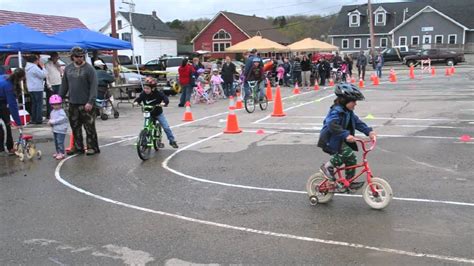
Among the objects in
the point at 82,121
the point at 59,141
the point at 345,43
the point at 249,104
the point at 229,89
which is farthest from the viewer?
the point at 345,43

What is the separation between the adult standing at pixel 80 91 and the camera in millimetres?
9508

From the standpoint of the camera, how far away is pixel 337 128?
5.66 meters

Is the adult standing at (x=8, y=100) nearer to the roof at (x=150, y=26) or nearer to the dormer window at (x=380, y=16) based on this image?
the roof at (x=150, y=26)

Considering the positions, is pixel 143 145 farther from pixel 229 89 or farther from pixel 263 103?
pixel 229 89

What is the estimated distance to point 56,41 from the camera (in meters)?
15.9

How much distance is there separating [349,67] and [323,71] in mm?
3677

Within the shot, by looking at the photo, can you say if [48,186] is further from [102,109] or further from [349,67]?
[349,67]

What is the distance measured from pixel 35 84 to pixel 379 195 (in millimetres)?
11379

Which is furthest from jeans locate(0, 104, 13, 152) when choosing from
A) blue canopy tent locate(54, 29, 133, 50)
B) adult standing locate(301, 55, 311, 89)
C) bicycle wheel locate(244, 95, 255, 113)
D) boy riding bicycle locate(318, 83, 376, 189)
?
adult standing locate(301, 55, 311, 89)

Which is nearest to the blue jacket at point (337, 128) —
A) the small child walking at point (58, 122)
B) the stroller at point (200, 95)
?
the small child walking at point (58, 122)

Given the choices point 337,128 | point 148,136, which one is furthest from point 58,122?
point 337,128

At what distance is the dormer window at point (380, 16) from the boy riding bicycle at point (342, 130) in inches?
2691

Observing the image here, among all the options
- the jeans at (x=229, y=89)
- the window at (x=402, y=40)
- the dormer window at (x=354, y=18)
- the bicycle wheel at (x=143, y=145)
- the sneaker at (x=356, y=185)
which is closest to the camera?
the sneaker at (x=356, y=185)

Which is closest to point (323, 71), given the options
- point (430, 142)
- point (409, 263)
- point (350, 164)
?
point (430, 142)
